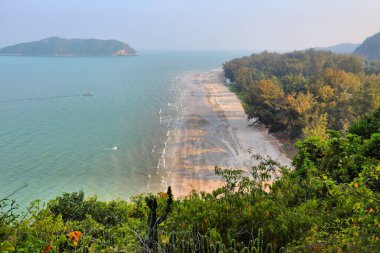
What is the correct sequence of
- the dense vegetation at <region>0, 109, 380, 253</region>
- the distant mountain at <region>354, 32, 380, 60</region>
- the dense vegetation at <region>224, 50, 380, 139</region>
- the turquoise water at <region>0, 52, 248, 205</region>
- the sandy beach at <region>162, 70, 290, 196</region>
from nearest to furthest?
the dense vegetation at <region>0, 109, 380, 253</region>
the turquoise water at <region>0, 52, 248, 205</region>
the sandy beach at <region>162, 70, 290, 196</region>
the dense vegetation at <region>224, 50, 380, 139</region>
the distant mountain at <region>354, 32, 380, 60</region>

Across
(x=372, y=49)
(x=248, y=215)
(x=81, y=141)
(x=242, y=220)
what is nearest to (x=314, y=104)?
(x=81, y=141)

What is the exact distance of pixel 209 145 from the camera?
157 ft

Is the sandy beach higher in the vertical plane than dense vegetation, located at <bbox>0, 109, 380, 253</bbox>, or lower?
lower

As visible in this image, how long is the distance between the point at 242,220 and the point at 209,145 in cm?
3579

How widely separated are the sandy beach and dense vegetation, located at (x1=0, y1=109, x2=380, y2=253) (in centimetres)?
783

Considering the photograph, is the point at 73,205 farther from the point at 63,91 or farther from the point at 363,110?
the point at 63,91

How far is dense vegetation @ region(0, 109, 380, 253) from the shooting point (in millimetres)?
7902

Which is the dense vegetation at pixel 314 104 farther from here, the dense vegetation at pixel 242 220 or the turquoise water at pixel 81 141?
the dense vegetation at pixel 242 220

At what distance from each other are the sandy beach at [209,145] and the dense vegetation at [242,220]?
783 centimetres

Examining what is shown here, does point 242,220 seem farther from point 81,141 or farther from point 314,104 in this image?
point 81,141

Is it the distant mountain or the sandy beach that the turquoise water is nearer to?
the sandy beach

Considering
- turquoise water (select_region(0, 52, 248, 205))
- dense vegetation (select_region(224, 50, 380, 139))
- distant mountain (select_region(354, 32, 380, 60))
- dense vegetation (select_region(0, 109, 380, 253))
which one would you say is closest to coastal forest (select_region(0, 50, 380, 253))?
dense vegetation (select_region(0, 109, 380, 253))

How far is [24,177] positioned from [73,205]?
→ 23.5 m

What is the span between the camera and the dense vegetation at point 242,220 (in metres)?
7.90
